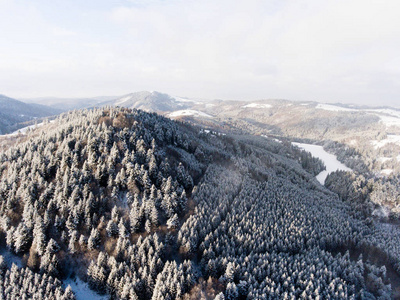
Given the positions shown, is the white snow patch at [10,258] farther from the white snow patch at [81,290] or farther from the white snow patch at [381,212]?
the white snow patch at [381,212]

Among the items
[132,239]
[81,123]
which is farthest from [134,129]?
[132,239]

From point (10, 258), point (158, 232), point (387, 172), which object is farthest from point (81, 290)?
point (387, 172)

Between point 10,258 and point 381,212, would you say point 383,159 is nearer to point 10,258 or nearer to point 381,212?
point 381,212

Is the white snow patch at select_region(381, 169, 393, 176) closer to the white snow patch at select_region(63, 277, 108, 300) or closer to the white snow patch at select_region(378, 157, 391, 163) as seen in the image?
the white snow patch at select_region(378, 157, 391, 163)

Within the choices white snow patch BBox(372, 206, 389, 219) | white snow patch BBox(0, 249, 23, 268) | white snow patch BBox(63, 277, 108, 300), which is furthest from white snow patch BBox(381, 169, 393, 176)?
white snow patch BBox(0, 249, 23, 268)

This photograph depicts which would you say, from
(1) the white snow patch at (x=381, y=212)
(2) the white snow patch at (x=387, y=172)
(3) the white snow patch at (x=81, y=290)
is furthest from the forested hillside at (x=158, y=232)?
(2) the white snow patch at (x=387, y=172)

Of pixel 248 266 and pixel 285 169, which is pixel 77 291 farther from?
pixel 285 169
